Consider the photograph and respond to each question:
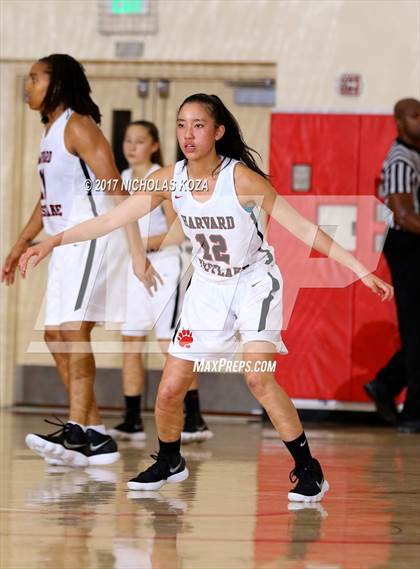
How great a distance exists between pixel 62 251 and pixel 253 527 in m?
1.59

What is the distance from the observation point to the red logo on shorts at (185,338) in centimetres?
385

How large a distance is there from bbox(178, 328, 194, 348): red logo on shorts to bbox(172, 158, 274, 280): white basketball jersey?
192 millimetres

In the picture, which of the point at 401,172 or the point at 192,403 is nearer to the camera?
the point at 192,403

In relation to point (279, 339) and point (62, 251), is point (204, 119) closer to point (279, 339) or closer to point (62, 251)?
point (279, 339)

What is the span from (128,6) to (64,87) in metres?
2.62

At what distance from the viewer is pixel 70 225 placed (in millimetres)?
4598

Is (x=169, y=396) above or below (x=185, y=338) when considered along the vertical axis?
below

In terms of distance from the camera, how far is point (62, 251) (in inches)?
182

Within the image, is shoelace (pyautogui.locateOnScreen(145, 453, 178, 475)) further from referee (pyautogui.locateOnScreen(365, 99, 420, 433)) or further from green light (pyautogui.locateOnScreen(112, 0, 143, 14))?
green light (pyautogui.locateOnScreen(112, 0, 143, 14))

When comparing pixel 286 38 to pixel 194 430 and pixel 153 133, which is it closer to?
pixel 153 133

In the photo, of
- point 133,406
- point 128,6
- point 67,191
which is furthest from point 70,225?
point 128,6

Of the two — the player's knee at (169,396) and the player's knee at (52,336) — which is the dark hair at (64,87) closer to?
the player's knee at (52,336)

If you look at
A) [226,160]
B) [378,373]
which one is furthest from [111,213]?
[378,373]

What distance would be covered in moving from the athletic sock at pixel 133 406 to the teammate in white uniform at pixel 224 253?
1765mm
